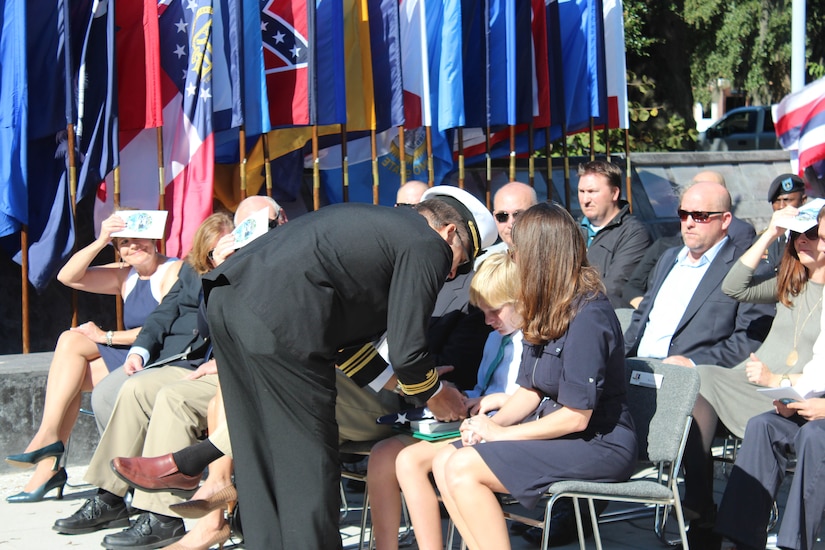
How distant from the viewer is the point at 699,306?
5.15 meters

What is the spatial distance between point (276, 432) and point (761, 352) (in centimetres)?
235

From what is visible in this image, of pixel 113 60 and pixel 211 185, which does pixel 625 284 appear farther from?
pixel 113 60

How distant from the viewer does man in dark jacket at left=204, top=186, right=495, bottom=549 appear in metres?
3.52

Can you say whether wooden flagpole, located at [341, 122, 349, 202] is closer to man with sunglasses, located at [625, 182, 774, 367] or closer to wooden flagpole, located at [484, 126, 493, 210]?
wooden flagpole, located at [484, 126, 493, 210]

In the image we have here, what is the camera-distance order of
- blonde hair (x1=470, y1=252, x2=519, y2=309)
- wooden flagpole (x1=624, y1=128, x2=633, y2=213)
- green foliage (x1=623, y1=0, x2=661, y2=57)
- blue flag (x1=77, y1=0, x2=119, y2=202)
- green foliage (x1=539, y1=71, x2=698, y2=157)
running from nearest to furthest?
blonde hair (x1=470, y1=252, x2=519, y2=309)
blue flag (x1=77, y1=0, x2=119, y2=202)
wooden flagpole (x1=624, y1=128, x2=633, y2=213)
green foliage (x1=539, y1=71, x2=698, y2=157)
green foliage (x1=623, y1=0, x2=661, y2=57)

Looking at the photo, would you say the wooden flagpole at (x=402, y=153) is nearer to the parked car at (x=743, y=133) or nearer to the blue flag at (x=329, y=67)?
the blue flag at (x=329, y=67)

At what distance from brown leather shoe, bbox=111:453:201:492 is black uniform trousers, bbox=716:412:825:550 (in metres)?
2.12

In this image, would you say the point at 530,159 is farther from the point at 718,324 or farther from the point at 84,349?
the point at 84,349

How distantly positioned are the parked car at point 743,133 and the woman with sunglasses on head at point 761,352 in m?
18.4

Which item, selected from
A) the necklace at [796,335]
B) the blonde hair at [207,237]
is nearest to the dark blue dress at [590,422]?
the necklace at [796,335]

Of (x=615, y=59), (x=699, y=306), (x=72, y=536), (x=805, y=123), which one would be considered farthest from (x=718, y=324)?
(x=615, y=59)

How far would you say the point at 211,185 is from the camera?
7547mm

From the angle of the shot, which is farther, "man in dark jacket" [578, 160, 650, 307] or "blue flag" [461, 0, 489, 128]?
"blue flag" [461, 0, 489, 128]

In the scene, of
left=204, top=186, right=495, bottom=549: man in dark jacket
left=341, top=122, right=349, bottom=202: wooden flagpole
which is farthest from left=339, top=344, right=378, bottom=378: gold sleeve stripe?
left=341, top=122, right=349, bottom=202: wooden flagpole
